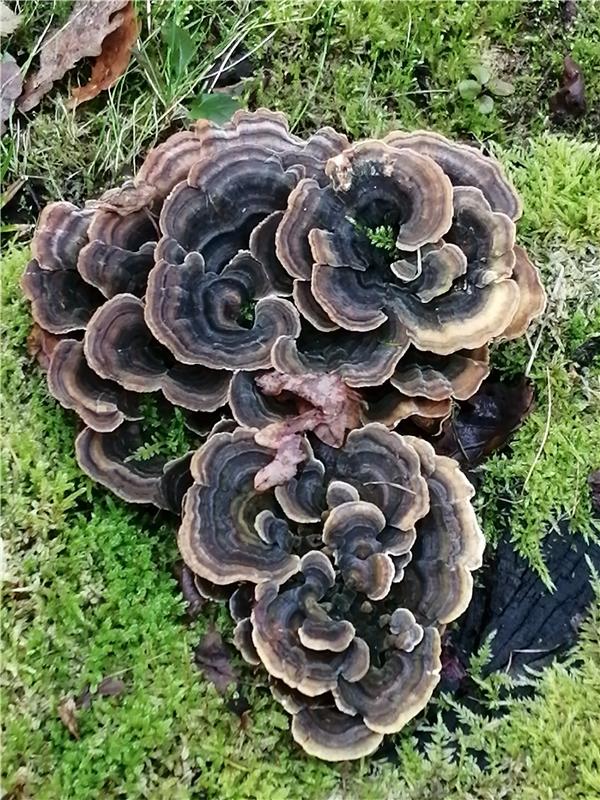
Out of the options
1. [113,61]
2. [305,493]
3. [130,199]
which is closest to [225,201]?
[130,199]

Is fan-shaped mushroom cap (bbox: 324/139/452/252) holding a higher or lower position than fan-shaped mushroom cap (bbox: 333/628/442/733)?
higher

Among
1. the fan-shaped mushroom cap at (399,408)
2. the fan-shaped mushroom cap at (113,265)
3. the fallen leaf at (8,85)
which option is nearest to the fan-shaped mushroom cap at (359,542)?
the fan-shaped mushroom cap at (399,408)

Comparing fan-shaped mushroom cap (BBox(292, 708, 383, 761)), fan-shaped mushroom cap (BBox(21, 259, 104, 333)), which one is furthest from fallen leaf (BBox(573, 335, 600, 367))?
fan-shaped mushroom cap (BBox(21, 259, 104, 333))

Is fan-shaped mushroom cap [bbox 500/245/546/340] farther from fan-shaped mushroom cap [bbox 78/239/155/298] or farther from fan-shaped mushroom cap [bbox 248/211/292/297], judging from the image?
fan-shaped mushroom cap [bbox 78/239/155/298]

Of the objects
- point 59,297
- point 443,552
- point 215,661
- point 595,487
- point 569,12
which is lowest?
point 215,661

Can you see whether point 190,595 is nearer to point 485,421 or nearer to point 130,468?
point 130,468

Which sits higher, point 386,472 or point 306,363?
point 306,363

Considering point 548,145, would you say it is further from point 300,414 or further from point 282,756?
point 282,756
